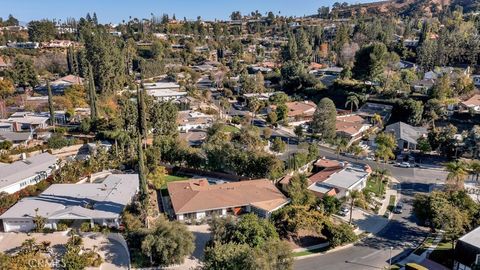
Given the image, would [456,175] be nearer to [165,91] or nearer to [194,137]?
[194,137]

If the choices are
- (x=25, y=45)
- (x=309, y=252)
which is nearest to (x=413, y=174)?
(x=309, y=252)

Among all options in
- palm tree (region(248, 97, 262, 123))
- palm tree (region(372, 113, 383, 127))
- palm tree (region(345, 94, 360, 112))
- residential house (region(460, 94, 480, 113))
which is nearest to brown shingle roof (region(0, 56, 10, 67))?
palm tree (region(248, 97, 262, 123))

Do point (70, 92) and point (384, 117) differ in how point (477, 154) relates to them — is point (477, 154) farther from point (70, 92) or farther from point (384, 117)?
point (70, 92)

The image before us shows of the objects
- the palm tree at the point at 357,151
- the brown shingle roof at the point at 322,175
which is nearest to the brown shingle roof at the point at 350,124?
the palm tree at the point at 357,151

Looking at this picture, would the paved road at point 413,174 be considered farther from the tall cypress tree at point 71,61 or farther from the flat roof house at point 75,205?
the tall cypress tree at point 71,61

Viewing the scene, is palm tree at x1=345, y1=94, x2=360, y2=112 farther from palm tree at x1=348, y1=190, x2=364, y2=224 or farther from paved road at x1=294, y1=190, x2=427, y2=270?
paved road at x1=294, y1=190, x2=427, y2=270

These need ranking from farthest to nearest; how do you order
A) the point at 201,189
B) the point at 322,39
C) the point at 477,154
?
the point at 322,39
the point at 477,154
the point at 201,189

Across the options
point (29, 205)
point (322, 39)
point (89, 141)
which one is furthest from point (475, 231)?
point (322, 39)
